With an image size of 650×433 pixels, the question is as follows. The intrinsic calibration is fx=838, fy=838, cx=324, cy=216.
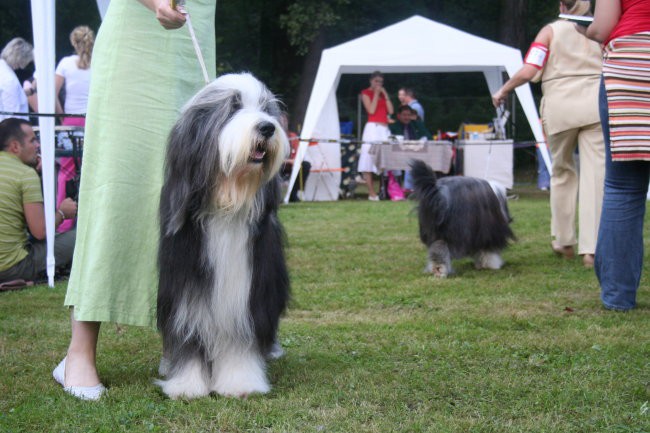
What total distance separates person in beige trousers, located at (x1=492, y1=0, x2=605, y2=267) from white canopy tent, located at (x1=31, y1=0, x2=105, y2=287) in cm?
309

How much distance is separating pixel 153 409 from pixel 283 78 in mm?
20538

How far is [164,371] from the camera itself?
10.9 ft

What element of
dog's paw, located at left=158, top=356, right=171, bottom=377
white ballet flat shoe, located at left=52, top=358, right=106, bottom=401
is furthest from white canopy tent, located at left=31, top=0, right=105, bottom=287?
white ballet flat shoe, located at left=52, top=358, right=106, bottom=401

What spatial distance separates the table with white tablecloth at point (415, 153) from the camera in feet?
44.9

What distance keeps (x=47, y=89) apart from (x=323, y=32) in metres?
15.5

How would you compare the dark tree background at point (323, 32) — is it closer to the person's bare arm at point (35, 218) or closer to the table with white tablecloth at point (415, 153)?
the table with white tablecloth at point (415, 153)

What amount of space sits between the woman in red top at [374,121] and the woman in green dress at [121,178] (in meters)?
11.1

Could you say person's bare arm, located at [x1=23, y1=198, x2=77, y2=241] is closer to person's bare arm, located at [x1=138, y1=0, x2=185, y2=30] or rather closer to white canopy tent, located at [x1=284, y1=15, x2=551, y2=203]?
person's bare arm, located at [x1=138, y1=0, x2=185, y2=30]

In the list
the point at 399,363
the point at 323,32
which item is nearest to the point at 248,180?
the point at 399,363

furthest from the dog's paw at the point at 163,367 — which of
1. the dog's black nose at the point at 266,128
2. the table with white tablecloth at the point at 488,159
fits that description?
the table with white tablecloth at the point at 488,159

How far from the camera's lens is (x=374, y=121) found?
48.1 ft

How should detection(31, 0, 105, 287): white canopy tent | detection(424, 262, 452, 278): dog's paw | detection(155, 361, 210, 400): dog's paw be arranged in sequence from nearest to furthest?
detection(155, 361, 210, 400): dog's paw < detection(31, 0, 105, 287): white canopy tent < detection(424, 262, 452, 278): dog's paw

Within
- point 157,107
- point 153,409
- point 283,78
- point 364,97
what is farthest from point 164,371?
point 283,78

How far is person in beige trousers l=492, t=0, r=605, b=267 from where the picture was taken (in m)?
6.06
